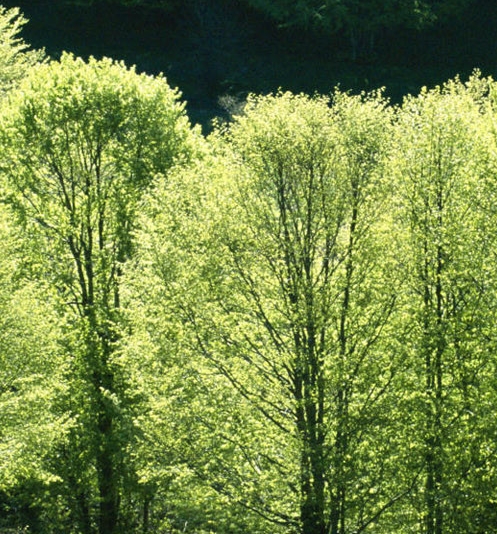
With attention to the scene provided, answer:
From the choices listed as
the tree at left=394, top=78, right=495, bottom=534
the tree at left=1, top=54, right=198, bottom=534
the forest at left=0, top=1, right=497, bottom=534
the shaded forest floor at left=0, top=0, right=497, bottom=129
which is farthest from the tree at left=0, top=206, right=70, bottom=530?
the shaded forest floor at left=0, top=0, right=497, bottom=129

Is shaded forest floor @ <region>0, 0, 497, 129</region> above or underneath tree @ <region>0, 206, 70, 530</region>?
above

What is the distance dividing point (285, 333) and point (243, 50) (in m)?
54.9

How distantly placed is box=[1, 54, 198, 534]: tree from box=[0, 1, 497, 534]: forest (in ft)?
0.40

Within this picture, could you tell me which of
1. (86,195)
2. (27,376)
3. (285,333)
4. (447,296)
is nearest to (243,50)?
(86,195)

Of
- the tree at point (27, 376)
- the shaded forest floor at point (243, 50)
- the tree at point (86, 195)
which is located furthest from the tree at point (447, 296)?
the shaded forest floor at point (243, 50)

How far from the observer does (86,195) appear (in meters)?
27.6

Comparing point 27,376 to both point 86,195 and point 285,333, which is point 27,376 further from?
point 285,333

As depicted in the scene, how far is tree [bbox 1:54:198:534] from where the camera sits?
2659 cm

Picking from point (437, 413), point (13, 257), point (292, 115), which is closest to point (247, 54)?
point (13, 257)

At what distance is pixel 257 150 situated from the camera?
72.5 ft

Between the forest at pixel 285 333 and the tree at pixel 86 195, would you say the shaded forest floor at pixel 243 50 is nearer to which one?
the tree at pixel 86 195

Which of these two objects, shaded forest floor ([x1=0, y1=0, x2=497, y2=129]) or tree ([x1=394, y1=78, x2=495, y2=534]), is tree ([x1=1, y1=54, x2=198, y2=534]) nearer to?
tree ([x1=394, y1=78, x2=495, y2=534])

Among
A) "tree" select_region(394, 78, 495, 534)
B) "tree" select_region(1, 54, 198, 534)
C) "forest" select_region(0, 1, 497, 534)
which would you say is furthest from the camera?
"tree" select_region(1, 54, 198, 534)

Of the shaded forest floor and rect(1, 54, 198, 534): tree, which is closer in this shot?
rect(1, 54, 198, 534): tree
